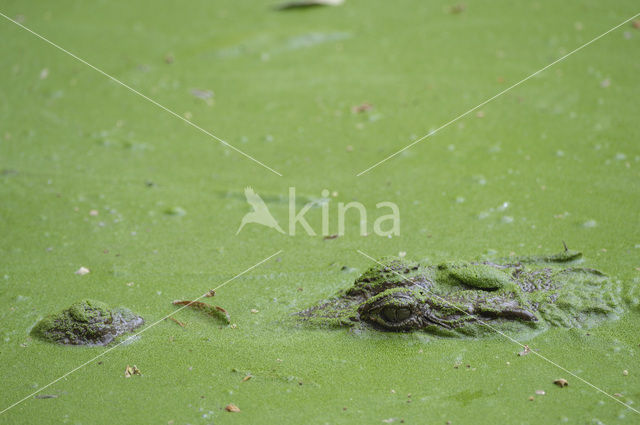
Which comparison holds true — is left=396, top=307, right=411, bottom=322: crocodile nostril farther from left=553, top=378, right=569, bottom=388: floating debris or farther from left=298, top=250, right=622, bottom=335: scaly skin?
left=553, top=378, right=569, bottom=388: floating debris

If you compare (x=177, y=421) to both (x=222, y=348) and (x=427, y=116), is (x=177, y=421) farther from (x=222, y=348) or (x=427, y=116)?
(x=427, y=116)

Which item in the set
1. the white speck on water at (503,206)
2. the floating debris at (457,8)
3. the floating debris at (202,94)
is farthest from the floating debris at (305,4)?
the white speck on water at (503,206)

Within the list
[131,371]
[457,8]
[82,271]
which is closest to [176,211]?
[82,271]

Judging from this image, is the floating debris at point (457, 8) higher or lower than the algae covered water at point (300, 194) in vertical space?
higher

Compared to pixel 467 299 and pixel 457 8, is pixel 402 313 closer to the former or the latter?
pixel 467 299

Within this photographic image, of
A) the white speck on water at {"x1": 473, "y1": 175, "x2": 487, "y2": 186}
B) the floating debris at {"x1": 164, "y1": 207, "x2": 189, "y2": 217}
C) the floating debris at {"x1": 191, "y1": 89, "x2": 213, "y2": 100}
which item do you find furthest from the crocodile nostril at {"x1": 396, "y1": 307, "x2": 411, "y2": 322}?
the floating debris at {"x1": 191, "y1": 89, "x2": 213, "y2": 100}

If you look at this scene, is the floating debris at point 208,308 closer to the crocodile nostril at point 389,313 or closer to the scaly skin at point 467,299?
the scaly skin at point 467,299

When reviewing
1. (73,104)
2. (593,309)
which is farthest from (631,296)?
(73,104)
